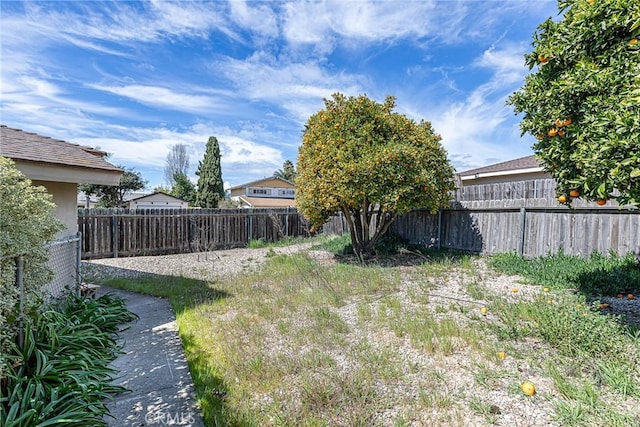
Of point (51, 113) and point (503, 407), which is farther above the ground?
point (51, 113)

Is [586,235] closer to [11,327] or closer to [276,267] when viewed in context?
[276,267]

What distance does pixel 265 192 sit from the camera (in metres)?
37.9

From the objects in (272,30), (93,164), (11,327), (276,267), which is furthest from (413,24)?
(11,327)

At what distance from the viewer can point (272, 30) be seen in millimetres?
8250

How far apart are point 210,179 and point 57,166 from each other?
2556 cm

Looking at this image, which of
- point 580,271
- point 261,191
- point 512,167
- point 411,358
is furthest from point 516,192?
point 261,191

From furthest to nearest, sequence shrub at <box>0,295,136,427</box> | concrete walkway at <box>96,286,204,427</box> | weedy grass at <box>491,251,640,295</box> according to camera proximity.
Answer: weedy grass at <box>491,251,640,295</box> < concrete walkway at <box>96,286,204,427</box> < shrub at <box>0,295,136,427</box>

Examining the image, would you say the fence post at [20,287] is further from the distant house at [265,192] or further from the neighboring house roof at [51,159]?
the distant house at [265,192]

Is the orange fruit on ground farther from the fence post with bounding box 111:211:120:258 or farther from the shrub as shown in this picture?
the fence post with bounding box 111:211:120:258

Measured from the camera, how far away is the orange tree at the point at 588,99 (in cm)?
254

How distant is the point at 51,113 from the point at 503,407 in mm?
9079

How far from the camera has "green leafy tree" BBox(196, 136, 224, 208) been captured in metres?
29.1

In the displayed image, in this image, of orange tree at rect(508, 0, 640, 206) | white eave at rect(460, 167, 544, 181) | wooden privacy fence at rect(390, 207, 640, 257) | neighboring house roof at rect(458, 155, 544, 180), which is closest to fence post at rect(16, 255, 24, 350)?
orange tree at rect(508, 0, 640, 206)

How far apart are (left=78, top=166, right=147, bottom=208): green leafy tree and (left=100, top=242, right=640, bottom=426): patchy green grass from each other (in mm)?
23823
